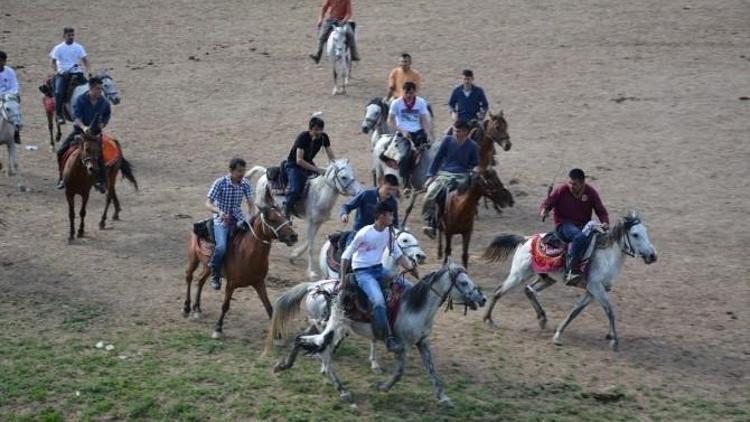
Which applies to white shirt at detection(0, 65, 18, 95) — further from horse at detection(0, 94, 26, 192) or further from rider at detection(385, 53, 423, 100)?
rider at detection(385, 53, 423, 100)

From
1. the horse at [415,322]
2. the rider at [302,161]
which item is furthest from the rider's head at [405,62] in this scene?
the horse at [415,322]

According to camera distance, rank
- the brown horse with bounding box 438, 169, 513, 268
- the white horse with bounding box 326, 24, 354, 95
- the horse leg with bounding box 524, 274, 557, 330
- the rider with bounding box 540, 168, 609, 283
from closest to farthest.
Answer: the rider with bounding box 540, 168, 609, 283, the horse leg with bounding box 524, 274, 557, 330, the brown horse with bounding box 438, 169, 513, 268, the white horse with bounding box 326, 24, 354, 95

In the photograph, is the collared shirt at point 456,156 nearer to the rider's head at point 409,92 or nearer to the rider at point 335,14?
the rider's head at point 409,92

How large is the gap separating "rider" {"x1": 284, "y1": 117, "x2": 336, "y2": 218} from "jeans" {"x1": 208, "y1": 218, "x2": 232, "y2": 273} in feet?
8.91

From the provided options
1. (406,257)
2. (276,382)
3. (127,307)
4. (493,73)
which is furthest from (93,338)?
(493,73)

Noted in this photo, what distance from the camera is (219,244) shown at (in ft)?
47.8

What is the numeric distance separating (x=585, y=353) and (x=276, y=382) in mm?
4059

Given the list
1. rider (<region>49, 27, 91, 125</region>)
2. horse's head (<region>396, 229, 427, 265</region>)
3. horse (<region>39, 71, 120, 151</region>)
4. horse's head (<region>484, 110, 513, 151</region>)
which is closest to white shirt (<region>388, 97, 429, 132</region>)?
horse's head (<region>484, 110, 513, 151</region>)

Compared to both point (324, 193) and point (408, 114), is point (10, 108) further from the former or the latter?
point (408, 114)

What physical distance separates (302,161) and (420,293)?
494 centimetres

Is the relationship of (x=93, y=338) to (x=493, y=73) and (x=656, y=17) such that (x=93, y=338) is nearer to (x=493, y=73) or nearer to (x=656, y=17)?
(x=493, y=73)

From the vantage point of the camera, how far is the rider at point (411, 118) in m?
19.5

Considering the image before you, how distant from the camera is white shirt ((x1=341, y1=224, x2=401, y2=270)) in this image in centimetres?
1284

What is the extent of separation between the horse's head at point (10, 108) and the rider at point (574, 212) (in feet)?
35.8
